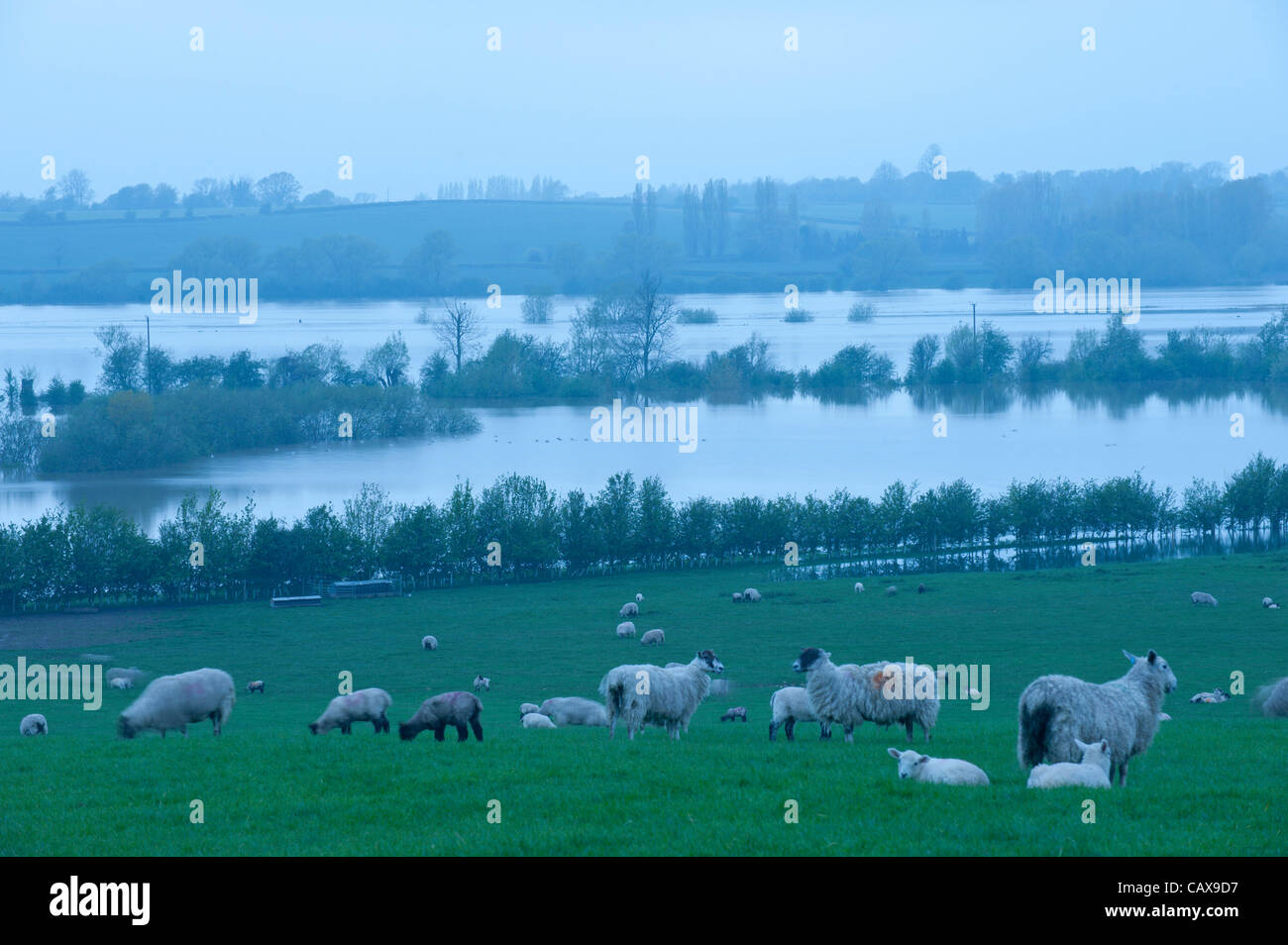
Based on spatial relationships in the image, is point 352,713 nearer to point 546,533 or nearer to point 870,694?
point 870,694

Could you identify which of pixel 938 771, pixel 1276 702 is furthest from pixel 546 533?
pixel 938 771

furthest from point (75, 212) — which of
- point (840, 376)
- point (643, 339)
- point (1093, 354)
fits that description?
point (1093, 354)

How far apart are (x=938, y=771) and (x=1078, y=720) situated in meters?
1.31

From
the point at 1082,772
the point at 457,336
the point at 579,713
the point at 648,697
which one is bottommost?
the point at 579,713

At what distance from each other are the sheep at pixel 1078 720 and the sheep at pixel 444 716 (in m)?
6.67

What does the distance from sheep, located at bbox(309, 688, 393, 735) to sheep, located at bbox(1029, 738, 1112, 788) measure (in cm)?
997

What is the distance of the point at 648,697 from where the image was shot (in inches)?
608

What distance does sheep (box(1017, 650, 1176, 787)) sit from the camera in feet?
36.9

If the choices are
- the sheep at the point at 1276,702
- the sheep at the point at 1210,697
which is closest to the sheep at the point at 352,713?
the sheep at the point at 1276,702

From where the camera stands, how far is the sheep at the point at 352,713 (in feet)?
58.4

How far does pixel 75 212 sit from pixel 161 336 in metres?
35.4

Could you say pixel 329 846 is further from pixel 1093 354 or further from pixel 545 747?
pixel 1093 354

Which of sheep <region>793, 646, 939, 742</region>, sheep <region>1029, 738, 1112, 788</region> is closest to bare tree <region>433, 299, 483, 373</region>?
sheep <region>793, 646, 939, 742</region>

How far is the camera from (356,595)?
153 ft
